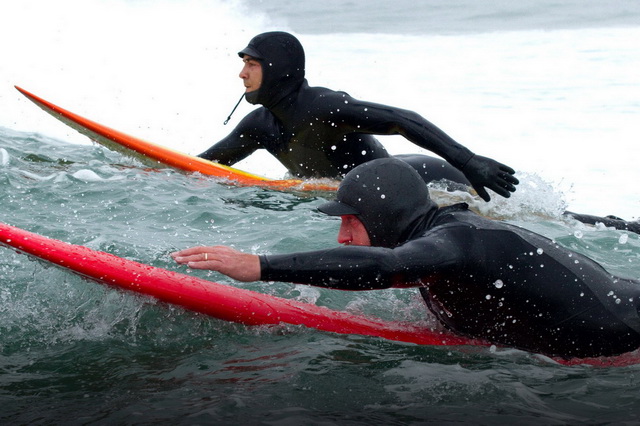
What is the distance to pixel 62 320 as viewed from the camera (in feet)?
14.0

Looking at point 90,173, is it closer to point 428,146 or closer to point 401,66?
point 428,146

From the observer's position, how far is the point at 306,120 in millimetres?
6742

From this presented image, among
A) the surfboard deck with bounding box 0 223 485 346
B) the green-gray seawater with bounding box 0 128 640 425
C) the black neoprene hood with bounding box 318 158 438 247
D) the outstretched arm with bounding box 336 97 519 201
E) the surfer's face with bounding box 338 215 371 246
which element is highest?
the outstretched arm with bounding box 336 97 519 201

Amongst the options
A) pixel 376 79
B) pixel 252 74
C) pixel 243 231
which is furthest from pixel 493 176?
pixel 376 79

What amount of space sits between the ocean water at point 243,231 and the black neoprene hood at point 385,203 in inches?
23.7

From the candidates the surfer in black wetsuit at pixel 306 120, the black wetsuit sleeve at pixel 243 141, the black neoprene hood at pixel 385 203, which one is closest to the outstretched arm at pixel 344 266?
the black neoprene hood at pixel 385 203

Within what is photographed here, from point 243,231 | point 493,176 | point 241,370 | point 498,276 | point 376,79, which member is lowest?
point 241,370

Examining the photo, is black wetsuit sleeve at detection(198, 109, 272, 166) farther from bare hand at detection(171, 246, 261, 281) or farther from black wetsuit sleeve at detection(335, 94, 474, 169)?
bare hand at detection(171, 246, 261, 281)

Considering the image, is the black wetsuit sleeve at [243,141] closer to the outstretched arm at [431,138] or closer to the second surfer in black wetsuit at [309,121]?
the second surfer in black wetsuit at [309,121]

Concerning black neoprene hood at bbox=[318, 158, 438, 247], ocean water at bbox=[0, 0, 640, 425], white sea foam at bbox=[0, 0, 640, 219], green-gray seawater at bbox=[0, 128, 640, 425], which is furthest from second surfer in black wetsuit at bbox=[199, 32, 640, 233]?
white sea foam at bbox=[0, 0, 640, 219]

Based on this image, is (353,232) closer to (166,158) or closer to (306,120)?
(306,120)

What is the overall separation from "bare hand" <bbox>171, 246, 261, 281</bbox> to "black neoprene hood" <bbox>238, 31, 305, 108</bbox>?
3620 millimetres

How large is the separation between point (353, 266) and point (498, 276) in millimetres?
692

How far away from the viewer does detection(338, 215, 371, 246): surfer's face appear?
3.78 m
